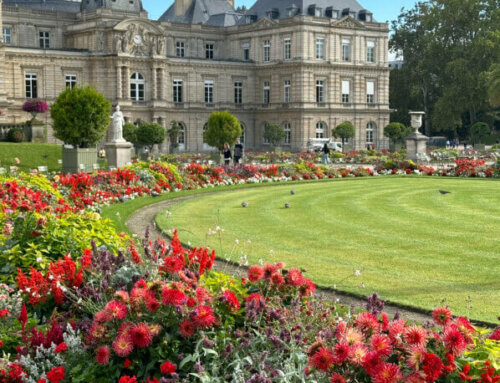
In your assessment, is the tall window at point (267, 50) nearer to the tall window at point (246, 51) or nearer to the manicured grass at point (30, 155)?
the tall window at point (246, 51)

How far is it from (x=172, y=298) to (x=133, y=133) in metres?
48.4

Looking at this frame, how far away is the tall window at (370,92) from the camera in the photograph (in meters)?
81.4

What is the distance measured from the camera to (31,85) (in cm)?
6612

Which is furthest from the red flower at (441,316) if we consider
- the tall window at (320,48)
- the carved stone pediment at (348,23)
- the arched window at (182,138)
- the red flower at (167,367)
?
the carved stone pediment at (348,23)

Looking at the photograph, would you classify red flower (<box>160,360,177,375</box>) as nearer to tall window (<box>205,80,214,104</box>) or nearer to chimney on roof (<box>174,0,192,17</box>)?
tall window (<box>205,80,214,104</box>)

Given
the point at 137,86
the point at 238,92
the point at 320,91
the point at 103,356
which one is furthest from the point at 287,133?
the point at 103,356

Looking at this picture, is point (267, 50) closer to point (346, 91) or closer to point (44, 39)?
point (346, 91)

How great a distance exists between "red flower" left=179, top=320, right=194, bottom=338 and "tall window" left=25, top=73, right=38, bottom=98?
63375mm

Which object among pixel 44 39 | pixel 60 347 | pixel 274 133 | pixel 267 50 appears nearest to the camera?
pixel 60 347

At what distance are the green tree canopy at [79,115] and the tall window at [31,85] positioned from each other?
31.7 meters

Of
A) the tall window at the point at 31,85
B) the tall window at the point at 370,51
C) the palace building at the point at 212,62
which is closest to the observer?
the tall window at the point at 31,85

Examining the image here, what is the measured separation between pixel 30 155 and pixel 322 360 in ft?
115

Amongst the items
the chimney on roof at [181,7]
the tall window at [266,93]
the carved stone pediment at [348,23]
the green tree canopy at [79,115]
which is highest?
the chimney on roof at [181,7]

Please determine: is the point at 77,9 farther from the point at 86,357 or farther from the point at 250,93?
the point at 86,357
